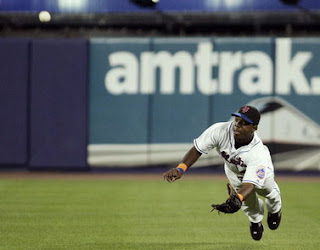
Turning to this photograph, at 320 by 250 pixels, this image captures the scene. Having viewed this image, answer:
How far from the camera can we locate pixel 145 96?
17500 millimetres

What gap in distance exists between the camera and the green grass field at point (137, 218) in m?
8.10

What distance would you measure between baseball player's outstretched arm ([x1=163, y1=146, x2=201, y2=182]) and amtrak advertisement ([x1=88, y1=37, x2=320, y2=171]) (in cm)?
976

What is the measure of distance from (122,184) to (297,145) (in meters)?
4.51

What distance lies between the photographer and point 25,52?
17391 mm

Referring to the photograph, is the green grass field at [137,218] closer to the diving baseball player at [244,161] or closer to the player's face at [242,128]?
the diving baseball player at [244,161]

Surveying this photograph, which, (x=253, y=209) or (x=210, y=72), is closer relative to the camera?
(x=253, y=209)

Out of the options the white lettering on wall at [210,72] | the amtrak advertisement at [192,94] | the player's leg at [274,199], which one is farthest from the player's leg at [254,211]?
the white lettering on wall at [210,72]

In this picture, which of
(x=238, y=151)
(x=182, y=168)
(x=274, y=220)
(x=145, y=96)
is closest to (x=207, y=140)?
(x=238, y=151)

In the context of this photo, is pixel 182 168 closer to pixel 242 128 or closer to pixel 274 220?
pixel 242 128

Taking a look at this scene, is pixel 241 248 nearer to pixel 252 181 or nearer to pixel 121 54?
pixel 252 181

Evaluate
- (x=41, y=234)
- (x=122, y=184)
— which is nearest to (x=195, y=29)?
(x=122, y=184)

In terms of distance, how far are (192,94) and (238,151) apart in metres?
9.99

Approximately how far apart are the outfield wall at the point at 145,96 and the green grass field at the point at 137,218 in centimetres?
220

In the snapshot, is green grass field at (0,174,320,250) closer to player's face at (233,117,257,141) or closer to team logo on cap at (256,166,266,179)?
team logo on cap at (256,166,266,179)
